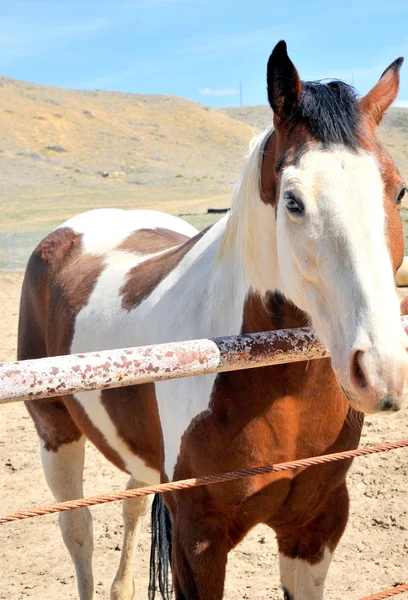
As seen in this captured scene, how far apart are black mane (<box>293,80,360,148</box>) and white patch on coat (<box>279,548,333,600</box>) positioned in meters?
1.42

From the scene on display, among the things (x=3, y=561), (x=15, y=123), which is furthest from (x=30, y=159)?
(x=3, y=561)

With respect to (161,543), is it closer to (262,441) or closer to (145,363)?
(262,441)

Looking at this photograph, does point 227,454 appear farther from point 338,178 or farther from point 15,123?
point 15,123

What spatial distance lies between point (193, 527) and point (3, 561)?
Result: 2.15 meters

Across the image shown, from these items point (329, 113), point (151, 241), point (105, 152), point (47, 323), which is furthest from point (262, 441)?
point (105, 152)

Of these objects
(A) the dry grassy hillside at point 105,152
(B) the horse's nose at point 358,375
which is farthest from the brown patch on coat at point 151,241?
(A) the dry grassy hillside at point 105,152

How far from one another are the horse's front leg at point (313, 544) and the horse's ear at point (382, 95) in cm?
123

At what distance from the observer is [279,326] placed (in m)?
2.09

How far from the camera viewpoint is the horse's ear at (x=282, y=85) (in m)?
1.85

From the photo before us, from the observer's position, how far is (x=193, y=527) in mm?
2156

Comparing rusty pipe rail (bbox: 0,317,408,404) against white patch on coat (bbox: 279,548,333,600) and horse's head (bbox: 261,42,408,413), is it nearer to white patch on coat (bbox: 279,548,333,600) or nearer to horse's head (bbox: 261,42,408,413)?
horse's head (bbox: 261,42,408,413)

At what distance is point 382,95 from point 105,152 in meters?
46.0

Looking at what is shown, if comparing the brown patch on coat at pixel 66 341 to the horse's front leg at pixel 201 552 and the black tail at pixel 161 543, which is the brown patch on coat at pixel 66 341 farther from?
the horse's front leg at pixel 201 552

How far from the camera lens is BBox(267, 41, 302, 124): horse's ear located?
6.07 ft
